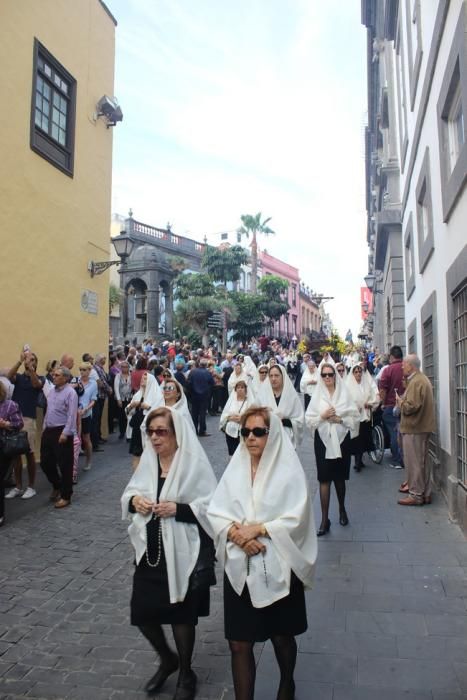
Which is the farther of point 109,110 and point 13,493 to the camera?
point 109,110

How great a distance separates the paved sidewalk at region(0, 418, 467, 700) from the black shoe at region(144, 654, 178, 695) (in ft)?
0.20

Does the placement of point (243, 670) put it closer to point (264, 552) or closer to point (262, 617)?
point (262, 617)

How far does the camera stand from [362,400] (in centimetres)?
1009

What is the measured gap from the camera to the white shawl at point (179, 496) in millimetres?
3270

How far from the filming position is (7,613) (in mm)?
4504

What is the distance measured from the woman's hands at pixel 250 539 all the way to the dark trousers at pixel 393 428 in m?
7.59

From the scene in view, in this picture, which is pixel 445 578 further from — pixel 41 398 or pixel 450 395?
pixel 41 398

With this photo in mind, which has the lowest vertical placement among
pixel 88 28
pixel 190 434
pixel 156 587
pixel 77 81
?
pixel 156 587

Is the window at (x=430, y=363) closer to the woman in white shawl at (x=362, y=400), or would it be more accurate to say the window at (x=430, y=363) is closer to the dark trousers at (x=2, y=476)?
the woman in white shawl at (x=362, y=400)

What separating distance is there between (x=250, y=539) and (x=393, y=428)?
25.7 ft

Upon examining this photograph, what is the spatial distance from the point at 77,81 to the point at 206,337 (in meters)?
25.8

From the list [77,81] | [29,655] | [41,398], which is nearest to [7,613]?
[29,655]

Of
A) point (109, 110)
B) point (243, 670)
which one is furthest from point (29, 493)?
point (109, 110)

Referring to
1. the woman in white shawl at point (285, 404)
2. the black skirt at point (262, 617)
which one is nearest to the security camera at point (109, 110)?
the woman in white shawl at point (285, 404)
